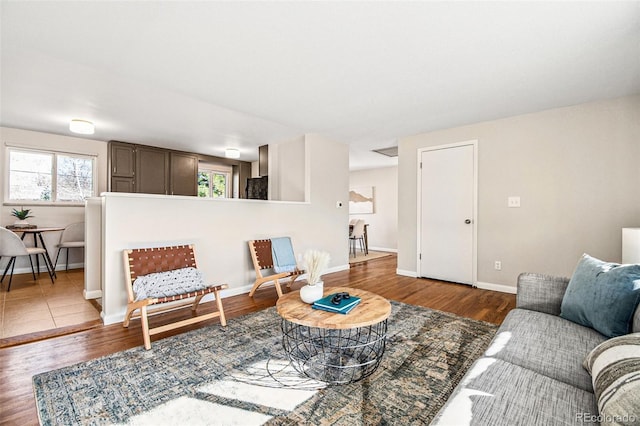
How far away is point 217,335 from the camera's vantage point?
94.5 inches

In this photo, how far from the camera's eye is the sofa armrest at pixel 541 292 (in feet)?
6.11

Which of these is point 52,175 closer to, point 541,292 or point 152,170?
point 152,170

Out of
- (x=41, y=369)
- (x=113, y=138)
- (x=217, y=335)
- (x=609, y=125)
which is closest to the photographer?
(x=41, y=369)

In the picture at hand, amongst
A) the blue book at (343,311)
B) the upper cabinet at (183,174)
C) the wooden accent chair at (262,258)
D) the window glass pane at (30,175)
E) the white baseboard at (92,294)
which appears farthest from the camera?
the upper cabinet at (183,174)

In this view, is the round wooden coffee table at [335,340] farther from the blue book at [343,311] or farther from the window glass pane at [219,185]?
the window glass pane at [219,185]

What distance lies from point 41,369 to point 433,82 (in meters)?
3.87

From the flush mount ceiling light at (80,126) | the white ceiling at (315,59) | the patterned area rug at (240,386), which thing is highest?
the white ceiling at (315,59)

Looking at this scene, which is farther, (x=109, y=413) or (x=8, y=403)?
(x=8, y=403)

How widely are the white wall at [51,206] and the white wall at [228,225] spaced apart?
345 cm

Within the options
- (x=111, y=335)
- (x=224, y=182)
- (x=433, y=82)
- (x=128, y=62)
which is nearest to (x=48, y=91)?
(x=128, y=62)

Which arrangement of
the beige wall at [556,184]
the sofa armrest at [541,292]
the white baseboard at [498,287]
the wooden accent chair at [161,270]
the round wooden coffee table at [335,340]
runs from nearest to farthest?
1. the round wooden coffee table at [335,340]
2. the sofa armrest at [541,292]
3. the wooden accent chair at [161,270]
4. the beige wall at [556,184]
5. the white baseboard at [498,287]

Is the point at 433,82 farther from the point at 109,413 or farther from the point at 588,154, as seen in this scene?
the point at 109,413

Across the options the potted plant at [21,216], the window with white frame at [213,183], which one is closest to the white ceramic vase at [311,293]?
the potted plant at [21,216]

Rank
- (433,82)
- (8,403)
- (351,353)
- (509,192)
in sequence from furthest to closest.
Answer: (509,192)
(433,82)
(351,353)
(8,403)
